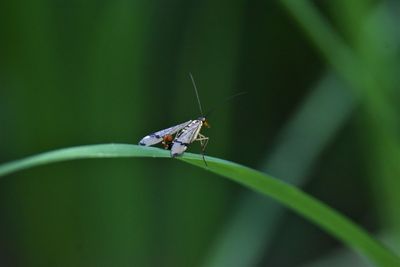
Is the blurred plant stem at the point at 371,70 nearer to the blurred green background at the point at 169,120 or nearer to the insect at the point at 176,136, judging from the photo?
the blurred green background at the point at 169,120

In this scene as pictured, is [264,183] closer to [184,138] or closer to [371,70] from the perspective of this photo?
[184,138]

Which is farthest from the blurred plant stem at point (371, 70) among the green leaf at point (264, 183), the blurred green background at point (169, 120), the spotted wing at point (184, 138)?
the green leaf at point (264, 183)

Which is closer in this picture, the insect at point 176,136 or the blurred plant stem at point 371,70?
the insect at point 176,136

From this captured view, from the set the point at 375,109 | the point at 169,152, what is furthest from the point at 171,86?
the point at 169,152

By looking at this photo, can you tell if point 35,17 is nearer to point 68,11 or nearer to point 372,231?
point 68,11

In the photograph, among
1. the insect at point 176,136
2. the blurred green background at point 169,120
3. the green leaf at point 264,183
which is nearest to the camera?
the green leaf at point 264,183

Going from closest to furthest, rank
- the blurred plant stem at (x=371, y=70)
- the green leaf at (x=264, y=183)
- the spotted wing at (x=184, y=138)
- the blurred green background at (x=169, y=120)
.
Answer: the green leaf at (x=264, y=183), the spotted wing at (x=184, y=138), the blurred plant stem at (x=371, y=70), the blurred green background at (x=169, y=120)
